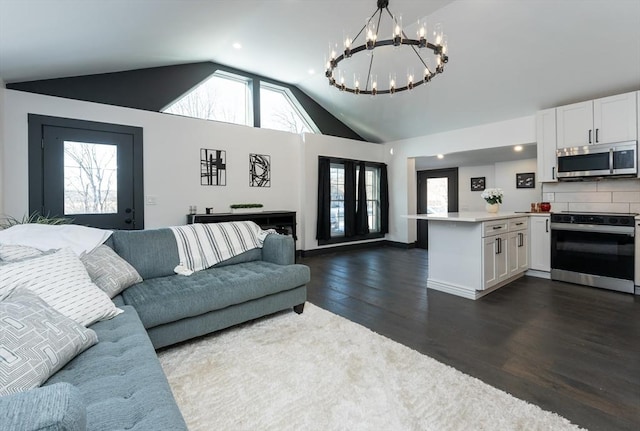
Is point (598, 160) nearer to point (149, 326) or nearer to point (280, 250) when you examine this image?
point (280, 250)

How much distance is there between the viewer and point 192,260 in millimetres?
2781

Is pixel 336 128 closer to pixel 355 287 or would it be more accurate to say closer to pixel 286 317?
pixel 355 287

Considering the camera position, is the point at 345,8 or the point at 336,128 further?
the point at 336,128

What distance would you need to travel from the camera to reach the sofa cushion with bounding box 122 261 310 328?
2.03 m

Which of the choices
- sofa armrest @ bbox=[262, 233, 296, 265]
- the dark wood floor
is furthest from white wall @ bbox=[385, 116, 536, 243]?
sofa armrest @ bbox=[262, 233, 296, 265]

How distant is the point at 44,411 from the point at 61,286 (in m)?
1.25

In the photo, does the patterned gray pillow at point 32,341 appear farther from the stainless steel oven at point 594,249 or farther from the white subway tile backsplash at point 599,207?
the white subway tile backsplash at point 599,207

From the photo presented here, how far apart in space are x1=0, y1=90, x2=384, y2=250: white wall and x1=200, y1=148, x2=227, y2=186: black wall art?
8 centimetres

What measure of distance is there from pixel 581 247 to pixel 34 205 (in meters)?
6.99

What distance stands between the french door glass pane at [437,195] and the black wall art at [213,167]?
500 cm

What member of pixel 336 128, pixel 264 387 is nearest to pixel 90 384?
pixel 264 387

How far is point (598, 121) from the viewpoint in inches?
152

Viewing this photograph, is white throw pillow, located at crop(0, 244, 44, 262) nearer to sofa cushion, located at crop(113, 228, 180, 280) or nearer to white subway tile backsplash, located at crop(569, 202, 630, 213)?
sofa cushion, located at crop(113, 228, 180, 280)

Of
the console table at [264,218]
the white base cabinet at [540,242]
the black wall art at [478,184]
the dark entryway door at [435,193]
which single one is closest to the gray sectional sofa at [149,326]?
the console table at [264,218]
